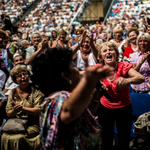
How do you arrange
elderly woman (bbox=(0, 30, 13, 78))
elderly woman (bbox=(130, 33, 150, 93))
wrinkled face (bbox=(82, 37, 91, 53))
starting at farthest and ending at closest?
elderly woman (bbox=(0, 30, 13, 78)), wrinkled face (bbox=(82, 37, 91, 53)), elderly woman (bbox=(130, 33, 150, 93))

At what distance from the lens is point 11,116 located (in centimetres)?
226

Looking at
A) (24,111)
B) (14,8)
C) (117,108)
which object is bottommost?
(24,111)

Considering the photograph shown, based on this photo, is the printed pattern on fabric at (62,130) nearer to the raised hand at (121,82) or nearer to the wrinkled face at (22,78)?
the raised hand at (121,82)

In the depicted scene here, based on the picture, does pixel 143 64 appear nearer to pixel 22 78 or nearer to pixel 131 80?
pixel 131 80

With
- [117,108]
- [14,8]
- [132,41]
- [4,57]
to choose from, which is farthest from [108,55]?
[14,8]

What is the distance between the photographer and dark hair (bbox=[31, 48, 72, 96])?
1.13 metres

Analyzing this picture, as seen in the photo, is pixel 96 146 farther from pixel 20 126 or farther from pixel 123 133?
pixel 20 126

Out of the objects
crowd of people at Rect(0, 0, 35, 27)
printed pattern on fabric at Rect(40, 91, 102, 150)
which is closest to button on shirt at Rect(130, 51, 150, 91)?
printed pattern on fabric at Rect(40, 91, 102, 150)

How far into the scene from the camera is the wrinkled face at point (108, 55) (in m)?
2.02

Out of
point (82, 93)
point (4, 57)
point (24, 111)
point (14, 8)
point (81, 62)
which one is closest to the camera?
point (82, 93)

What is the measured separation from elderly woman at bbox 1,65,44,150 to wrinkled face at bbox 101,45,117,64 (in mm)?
923

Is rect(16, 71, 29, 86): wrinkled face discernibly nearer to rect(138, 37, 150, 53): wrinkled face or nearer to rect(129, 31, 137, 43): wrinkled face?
rect(138, 37, 150, 53): wrinkled face

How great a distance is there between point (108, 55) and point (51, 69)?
107 centimetres

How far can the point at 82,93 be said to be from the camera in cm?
92
